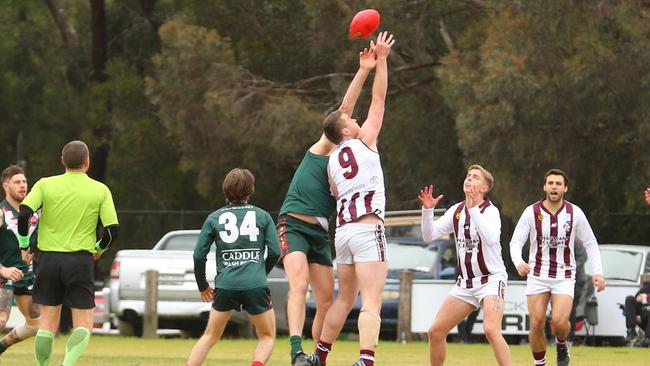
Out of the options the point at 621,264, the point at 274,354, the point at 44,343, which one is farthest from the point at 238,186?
the point at 621,264

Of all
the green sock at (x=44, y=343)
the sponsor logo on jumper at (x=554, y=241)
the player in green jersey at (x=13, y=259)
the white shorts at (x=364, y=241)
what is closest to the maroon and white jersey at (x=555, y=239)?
the sponsor logo on jumper at (x=554, y=241)

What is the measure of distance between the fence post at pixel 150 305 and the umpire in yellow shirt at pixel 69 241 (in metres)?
11.2

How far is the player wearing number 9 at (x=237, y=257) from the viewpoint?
11.7 m

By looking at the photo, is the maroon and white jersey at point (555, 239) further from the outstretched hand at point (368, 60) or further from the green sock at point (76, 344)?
the green sock at point (76, 344)

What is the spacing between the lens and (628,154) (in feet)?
87.2

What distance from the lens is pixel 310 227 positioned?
12.3 m

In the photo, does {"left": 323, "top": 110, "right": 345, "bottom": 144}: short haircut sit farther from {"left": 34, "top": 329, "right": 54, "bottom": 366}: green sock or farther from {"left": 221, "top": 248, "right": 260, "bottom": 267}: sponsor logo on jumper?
{"left": 34, "top": 329, "right": 54, "bottom": 366}: green sock

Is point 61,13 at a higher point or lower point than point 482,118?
higher

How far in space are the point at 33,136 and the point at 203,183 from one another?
34.2ft

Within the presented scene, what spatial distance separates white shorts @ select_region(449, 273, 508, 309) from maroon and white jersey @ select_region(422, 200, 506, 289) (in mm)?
30

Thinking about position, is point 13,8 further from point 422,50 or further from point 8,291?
point 8,291

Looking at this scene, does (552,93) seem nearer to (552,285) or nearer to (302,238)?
(552,285)

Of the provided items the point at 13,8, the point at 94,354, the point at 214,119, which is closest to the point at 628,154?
the point at 214,119

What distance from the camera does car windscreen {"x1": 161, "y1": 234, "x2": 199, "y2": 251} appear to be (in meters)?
26.4
